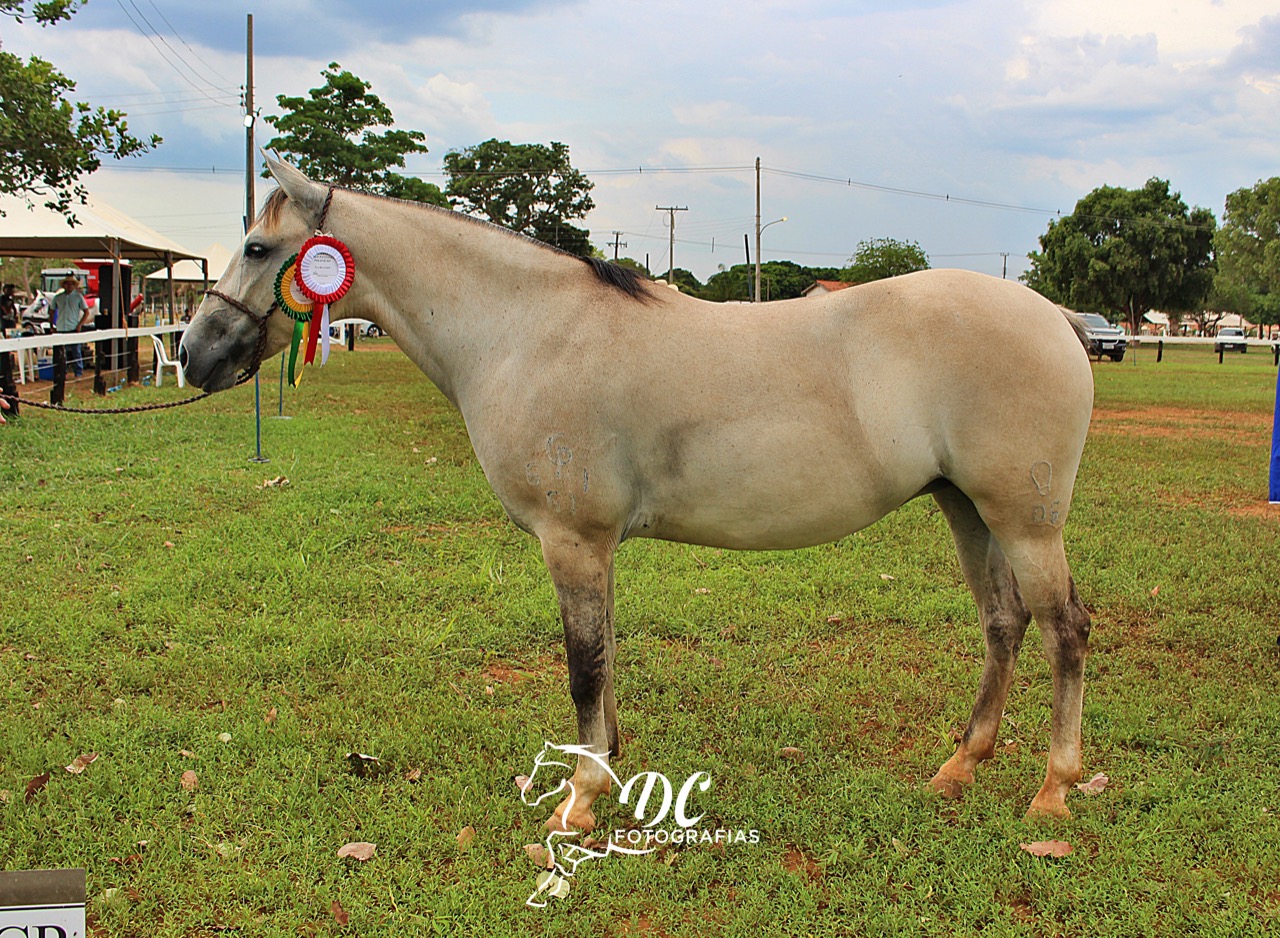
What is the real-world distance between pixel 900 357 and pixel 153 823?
3113 mm

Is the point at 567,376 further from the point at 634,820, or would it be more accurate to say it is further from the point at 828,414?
the point at 634,820

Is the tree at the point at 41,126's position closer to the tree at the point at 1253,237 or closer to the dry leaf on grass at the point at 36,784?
the dry leaf on grass at the point at 36,784

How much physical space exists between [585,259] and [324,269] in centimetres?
94

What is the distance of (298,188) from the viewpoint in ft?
10.4

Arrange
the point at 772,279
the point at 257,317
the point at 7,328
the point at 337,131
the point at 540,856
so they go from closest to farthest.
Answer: the point at 540,856
the point at 257,317
the point at 7,328
the point at 337,131
the point at 772,279

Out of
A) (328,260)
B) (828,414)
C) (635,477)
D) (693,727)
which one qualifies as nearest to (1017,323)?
(828,414)

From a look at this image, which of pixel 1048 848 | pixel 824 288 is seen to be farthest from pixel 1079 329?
pixel 824 288

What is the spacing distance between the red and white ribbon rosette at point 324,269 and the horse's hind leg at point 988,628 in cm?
243

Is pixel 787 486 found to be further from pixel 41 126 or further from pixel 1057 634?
pixel 41 126

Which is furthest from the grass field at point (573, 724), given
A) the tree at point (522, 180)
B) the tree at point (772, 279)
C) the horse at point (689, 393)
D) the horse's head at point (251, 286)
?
the tree at point (772, 279)

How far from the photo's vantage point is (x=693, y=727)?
4000 mm

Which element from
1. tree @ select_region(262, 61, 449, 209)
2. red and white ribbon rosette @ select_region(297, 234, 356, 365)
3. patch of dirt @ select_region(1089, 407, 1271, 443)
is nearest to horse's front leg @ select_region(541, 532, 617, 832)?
red and white ribbon rosette @ select_region(297, 234, 356, 365)

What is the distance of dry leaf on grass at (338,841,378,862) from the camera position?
302cm

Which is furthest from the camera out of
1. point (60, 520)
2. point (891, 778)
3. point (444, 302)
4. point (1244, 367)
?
point (1244, 367)
